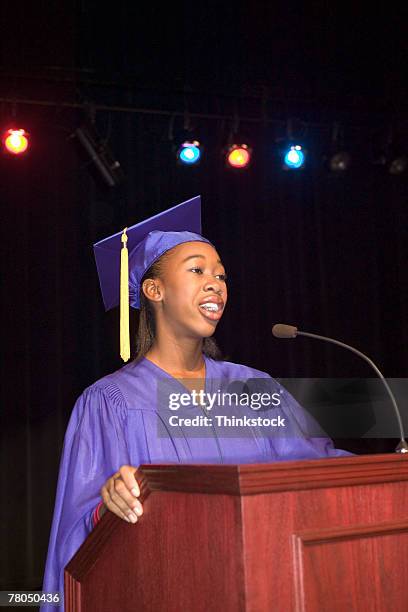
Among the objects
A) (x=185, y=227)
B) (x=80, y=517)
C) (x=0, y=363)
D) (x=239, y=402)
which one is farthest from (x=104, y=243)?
(x=0, y=363)

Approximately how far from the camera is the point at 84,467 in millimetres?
1727

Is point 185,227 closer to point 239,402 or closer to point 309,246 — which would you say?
point 239,402

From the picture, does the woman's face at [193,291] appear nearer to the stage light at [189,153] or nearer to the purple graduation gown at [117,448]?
the purple graduation gown at [117,448]

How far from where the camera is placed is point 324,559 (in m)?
1.01

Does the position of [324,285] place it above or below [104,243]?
above

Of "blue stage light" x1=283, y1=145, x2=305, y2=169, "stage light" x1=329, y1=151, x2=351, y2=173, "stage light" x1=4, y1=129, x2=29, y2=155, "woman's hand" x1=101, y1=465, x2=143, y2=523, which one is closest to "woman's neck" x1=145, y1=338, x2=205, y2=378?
"woman's hand" x1=101, y1=465, x2=143, y2=523

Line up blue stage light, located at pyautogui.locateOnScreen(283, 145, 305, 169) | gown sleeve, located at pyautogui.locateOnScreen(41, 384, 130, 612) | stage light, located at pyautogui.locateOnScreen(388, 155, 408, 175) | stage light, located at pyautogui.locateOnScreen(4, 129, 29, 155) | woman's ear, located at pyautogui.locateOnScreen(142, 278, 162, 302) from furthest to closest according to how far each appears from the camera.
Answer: stage light, located at pyautogui.locateOnScreen(388, 155, 408, 175) → blue stage light, located at pyautogui.locateOnScreen(283, 145, 305, 169) → stage light, located at pyautogui.locateOnScreen(4, 129, 29, 155) → woman's ear, located at pyautogui.locateOnScreen(142, 278, 162, 302) → gown sleeve, located at pyautogui.locateOnScreen(41, 384, 130, 612)

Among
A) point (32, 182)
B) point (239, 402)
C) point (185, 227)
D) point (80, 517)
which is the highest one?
point (32, 182)

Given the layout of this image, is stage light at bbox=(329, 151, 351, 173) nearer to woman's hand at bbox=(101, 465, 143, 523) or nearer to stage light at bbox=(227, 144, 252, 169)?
stage light at bbox=(227, 144, 252, 169)

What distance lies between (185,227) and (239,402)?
625 mm

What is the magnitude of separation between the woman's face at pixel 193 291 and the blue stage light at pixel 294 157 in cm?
288

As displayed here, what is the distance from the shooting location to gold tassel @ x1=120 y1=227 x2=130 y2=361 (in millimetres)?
2219

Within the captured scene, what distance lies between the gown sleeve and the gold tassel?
10.3 inches

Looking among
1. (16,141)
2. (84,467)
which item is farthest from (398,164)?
(84,467)
